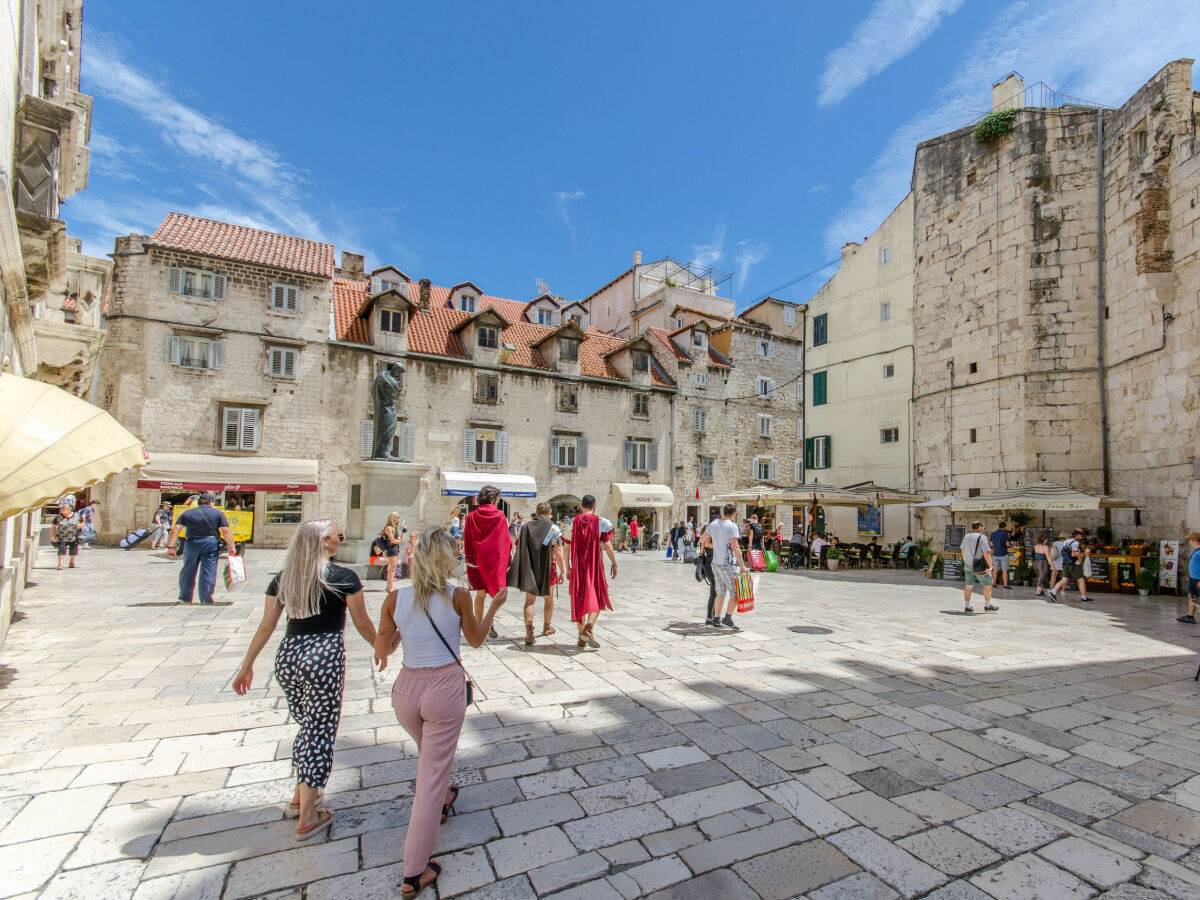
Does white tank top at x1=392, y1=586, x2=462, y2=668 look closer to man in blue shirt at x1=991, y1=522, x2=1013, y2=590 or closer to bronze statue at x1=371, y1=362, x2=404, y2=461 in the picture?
bronze statue at x1=371, y1=362, x2=404, y2=461

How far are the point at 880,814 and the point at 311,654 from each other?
3164mm

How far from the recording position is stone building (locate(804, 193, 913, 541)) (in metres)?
21.9

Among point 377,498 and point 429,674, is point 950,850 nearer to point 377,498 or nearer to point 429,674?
point 429,674

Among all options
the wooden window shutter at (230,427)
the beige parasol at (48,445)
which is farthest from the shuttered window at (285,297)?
the beige parasol at (48,445)

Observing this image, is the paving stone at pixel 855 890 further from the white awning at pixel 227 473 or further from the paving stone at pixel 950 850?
the white awning at pixel 227 473

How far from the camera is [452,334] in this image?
28.6 m

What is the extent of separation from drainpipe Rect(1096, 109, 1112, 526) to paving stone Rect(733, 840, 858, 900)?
1767cm

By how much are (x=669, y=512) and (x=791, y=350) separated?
12.6 meters

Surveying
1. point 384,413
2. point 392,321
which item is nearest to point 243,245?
point 392,321

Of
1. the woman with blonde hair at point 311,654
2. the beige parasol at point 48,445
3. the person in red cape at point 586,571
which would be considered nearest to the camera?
the woman with blonde hair at point 311,654

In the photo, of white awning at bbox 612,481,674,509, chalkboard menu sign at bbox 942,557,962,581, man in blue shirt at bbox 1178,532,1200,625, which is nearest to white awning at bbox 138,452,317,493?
white awning at bbox 612,481,674,509


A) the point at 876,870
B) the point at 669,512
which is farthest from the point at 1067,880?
the point at 669,512

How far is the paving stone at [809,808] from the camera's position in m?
3.35

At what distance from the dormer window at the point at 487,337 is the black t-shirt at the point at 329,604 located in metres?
25.6
